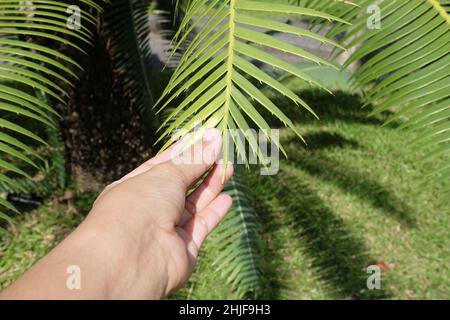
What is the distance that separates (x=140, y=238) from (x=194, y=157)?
0.22 meters

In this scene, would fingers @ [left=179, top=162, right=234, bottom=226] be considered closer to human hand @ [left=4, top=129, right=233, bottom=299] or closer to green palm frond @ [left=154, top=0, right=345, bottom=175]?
human hand @ [left=4, top=129, right=233, bottom=299]

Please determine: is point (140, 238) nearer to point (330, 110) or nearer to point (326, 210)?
point (326, 210)

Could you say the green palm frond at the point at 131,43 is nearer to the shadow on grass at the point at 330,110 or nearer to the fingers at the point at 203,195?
the fingers at the point at 203,195

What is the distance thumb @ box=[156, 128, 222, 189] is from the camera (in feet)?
3.36

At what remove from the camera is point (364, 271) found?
2.53 metres

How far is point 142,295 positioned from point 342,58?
3.61 meters

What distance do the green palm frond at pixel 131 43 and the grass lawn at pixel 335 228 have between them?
888mm

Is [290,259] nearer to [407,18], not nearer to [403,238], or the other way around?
[403,238]

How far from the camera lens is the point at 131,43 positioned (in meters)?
2.15

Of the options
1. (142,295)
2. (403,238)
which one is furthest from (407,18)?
(403,238)

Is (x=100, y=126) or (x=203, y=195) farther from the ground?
(x=100, y=126)

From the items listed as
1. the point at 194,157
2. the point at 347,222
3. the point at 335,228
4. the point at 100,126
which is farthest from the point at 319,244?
the point at 194,157

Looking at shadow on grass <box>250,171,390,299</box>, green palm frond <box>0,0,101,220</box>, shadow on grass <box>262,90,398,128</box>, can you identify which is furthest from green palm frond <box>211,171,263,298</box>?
shadow on grass <box>262,90,398,128</box>

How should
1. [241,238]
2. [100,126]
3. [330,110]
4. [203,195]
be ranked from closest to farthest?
[203,195] → [241,238] → [100,126] → [330,110]
